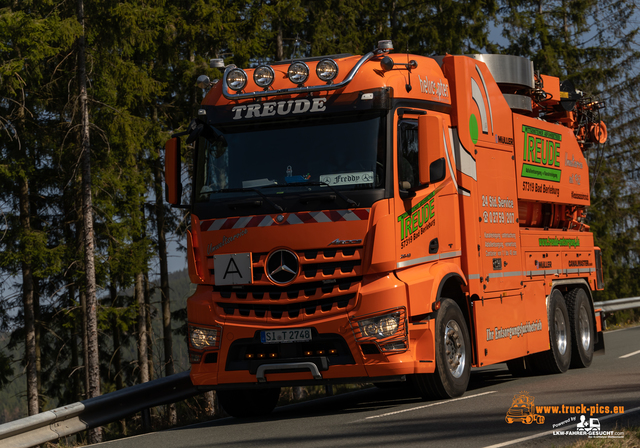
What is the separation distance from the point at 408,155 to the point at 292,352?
2534 millimetres

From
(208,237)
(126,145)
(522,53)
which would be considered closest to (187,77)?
(126,145)

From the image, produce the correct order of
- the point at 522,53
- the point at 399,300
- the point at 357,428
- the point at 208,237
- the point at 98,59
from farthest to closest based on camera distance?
1. the point at 522,53
2. the point at 98,59
3. the point at 208,237
4. the point at 399,300
5. the point at 357,428

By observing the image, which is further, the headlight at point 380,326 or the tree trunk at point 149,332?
the tree trunk at point 149,332

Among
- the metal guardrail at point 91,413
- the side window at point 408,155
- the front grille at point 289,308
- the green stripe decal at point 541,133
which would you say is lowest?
the metal guardrail at point 91,413

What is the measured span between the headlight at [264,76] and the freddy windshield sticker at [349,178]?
143 cm

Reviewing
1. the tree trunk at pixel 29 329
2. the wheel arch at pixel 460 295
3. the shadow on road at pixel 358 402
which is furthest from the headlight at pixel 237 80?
the tree trunk at pixel 29 329

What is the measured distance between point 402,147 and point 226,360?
10.1 ft

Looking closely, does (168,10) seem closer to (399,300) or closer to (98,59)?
(98,59)

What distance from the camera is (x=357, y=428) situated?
791 cm

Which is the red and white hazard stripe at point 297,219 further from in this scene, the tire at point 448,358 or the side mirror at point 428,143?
the tire at point 448,358

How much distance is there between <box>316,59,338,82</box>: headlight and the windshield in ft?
1.64

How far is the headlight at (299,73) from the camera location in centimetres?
938

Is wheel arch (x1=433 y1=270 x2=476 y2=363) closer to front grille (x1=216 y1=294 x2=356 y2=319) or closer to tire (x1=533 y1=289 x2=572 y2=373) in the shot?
front grille (x1=216 y1=294 x2=356 y2=319)

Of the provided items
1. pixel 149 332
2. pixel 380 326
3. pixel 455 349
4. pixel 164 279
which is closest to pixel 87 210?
pixel 164 279
